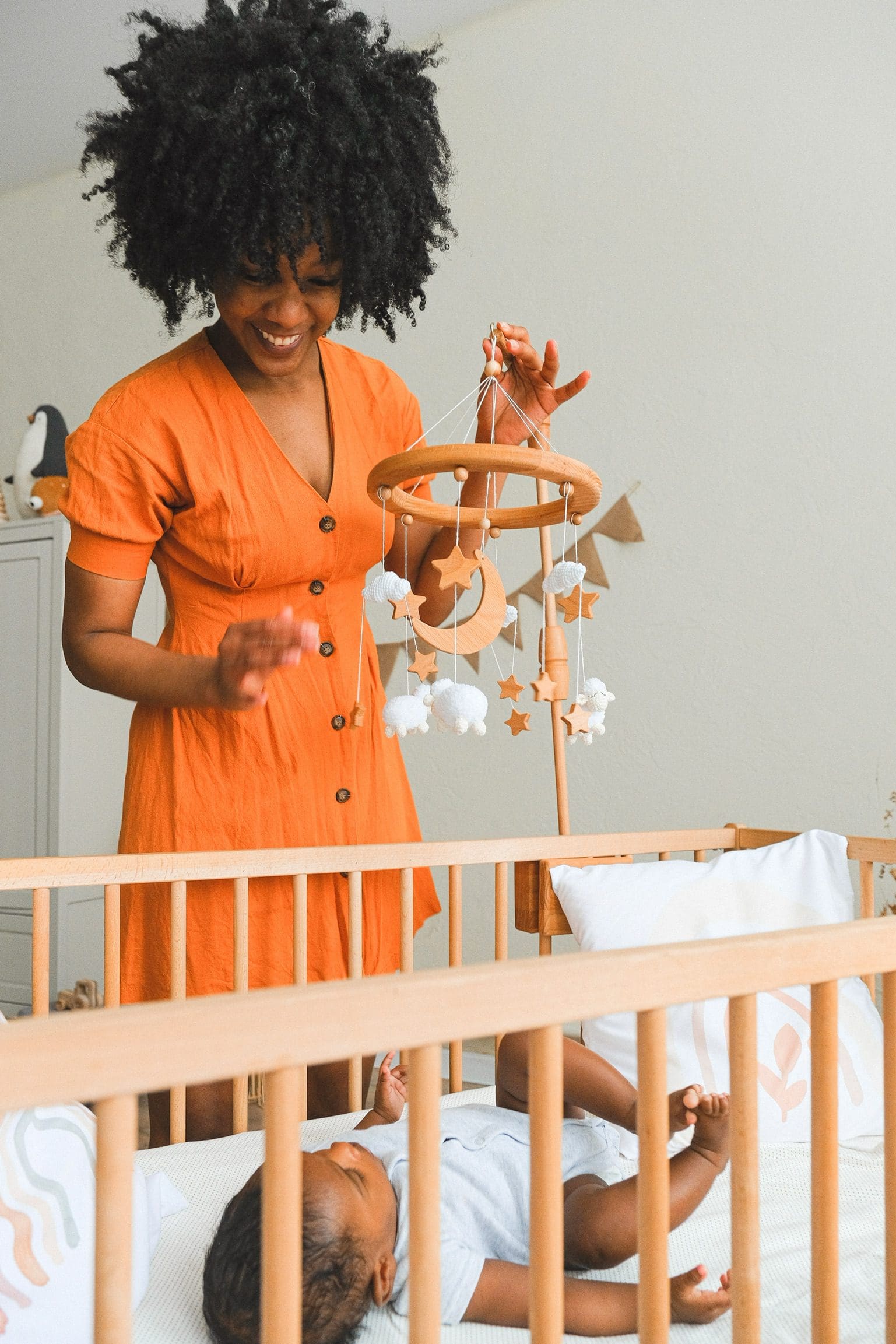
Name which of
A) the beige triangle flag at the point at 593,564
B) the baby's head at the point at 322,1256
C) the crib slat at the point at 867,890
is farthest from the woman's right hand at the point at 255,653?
the beige triangle flag at the point at 593,564

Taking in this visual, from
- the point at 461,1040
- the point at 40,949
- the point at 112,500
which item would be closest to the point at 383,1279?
the point at 461,1040

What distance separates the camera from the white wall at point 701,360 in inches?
75.0

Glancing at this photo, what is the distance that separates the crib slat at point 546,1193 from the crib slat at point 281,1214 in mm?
117

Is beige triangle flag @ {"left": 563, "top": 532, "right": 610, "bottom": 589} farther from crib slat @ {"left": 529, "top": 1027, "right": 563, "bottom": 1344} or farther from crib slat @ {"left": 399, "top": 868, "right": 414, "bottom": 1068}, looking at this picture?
crib slat @ {"left": 529, "top": 1027, "right": 563, "bottom": 1344}

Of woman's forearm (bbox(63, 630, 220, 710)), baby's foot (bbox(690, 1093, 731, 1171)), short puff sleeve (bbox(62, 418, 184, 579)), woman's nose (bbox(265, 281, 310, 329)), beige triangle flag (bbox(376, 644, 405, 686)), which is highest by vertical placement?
woman's nose (bbox(265, 281, 310, 329))

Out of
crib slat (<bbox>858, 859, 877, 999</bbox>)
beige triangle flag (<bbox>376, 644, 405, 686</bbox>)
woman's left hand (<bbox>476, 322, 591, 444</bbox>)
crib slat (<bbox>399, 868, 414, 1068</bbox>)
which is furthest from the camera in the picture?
beige triangle flag (<bbox>376, 644, 405, 686</bbox>)

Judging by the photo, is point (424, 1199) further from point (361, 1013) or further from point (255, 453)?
point (255, 453)

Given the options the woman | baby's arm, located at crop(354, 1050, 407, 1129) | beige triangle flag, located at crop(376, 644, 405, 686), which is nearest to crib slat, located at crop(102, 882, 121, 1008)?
the woman

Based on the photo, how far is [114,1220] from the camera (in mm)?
415

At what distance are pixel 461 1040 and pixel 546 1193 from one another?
9 centimetres

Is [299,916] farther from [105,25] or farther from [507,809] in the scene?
[105,25]

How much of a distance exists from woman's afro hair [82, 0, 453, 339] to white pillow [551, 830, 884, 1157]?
0.69 metres

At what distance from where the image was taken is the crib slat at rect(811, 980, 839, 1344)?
61cm

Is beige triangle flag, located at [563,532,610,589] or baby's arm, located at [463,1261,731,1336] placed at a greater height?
beige triangle flag, located at [563,532,610,589]
